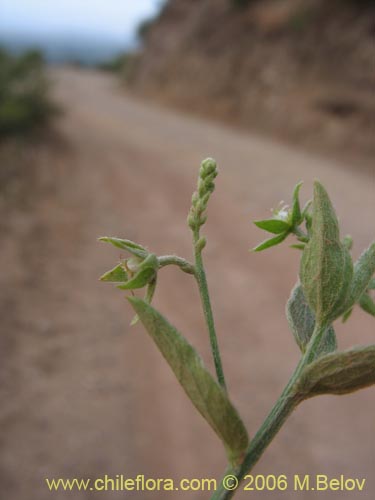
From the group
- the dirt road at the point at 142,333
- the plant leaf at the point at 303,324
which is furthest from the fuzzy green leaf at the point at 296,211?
the dirt road at the point at 142,333

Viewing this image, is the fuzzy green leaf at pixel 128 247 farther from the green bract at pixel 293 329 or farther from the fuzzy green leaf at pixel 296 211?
the fuzzy green leaf at pixel 296 211

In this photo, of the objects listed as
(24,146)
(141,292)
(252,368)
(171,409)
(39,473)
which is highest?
(24,146)

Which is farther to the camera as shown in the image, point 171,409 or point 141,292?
point 141,292

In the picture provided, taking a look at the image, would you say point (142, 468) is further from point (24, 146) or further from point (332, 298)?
point (24, 146)

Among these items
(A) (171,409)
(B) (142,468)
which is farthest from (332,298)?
(A) (171,409)

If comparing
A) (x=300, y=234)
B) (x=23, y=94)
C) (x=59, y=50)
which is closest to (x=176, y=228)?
(x=23, y=94)

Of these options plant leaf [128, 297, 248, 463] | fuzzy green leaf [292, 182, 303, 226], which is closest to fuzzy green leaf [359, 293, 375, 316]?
fuzzy green leaf [292, 182, 303, 226]

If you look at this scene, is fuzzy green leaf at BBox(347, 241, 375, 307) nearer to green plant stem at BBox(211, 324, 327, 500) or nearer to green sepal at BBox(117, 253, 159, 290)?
green plant stem at BBox(211, 324, 327, 500)
